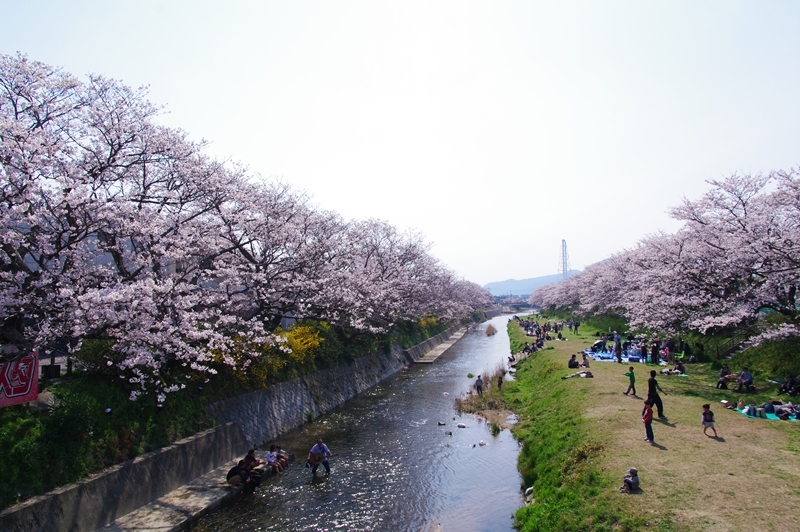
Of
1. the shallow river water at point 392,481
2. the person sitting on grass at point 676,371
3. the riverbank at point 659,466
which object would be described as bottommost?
the shallow river water at point 392,481

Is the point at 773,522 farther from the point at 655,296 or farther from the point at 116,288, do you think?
the point at 655,296

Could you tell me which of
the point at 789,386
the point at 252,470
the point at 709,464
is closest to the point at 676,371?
the point at 789,386

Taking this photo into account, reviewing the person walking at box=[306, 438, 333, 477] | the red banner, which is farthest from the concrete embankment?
the person walking at box=[306, 438, 333, 477]

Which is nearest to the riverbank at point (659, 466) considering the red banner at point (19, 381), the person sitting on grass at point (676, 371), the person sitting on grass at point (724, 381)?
the person sitting on grass at point (724, 381)

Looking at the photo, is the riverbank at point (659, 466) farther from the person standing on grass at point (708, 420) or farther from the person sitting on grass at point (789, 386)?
the person sitting on grass at point (789, 386)

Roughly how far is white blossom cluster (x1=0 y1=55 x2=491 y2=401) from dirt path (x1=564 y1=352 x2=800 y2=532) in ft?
44.3

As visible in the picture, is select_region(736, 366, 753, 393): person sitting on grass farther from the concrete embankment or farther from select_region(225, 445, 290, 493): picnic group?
the concrete embankment

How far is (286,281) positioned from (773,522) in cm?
2104

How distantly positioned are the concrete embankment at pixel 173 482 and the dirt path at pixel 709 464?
1282 cm

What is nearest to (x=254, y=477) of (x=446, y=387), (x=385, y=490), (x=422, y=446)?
(x=385, y=490)

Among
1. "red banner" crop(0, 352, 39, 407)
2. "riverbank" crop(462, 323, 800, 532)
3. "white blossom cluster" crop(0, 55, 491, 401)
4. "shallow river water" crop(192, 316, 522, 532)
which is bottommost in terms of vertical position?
"shallow river water" crop(192, 316, 522, 532)

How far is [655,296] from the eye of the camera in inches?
1070

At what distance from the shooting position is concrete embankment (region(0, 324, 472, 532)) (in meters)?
11.7

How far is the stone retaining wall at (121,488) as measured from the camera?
11172mm
